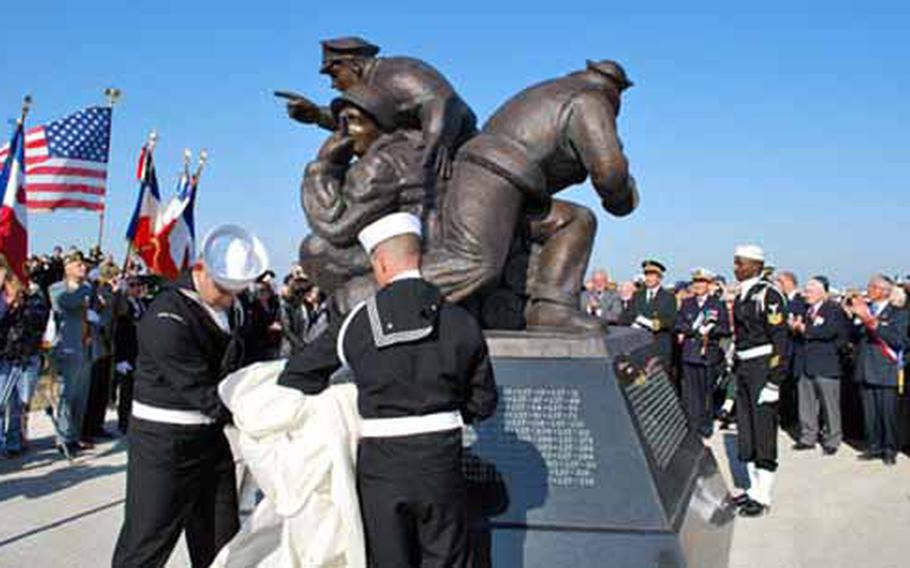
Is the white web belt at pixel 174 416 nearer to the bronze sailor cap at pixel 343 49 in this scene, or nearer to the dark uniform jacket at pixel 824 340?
the bronze sailor cap at pixel 343 49

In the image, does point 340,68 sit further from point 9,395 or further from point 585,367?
point 9,395

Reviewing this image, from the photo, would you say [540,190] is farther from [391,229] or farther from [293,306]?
[293,306]

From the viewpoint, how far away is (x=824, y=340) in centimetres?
977

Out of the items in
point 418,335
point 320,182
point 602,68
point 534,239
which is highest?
point 602,68

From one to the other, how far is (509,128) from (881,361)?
20.9 feet

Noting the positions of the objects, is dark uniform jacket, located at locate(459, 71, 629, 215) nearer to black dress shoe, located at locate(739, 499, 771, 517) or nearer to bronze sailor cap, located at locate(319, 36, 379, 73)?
bronze sailor cap, located at locate(319, 36, 379, 73)

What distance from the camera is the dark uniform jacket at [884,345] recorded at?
9.05m

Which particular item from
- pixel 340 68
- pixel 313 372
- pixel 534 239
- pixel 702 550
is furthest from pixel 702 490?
pixel 340 68

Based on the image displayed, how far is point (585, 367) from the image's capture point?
3.93 meters

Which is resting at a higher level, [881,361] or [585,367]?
[585,367]

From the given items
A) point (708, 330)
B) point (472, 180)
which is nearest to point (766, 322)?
point (472, 180)

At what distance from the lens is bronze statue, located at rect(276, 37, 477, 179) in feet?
15.3

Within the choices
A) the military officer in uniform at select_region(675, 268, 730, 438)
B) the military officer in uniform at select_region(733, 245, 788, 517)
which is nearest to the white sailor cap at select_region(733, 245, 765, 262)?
the military officer in uniform at select_region(733, 245, 788, 517)

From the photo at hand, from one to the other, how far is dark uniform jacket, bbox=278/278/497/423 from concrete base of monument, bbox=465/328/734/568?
91 centimetres
